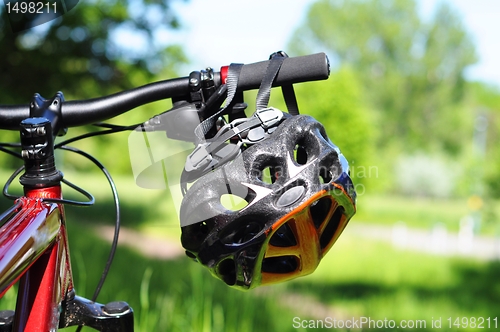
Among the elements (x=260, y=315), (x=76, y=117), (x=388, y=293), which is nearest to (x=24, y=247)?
(x=76, y=117)

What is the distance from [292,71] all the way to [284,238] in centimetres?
39

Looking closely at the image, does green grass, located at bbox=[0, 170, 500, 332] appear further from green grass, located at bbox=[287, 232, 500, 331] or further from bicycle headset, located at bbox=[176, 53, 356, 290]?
bicycle headset, located at bbox=[176, 53, 356, 290]

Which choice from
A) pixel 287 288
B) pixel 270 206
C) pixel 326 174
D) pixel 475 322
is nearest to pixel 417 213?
pixel 287 288

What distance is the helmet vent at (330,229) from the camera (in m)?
1.17

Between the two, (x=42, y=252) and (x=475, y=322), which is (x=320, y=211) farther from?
(x=475, y=322)

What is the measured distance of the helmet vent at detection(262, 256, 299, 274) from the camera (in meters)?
1.17

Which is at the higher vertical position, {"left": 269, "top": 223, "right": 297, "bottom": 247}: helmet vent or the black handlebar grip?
the black handlebar grip

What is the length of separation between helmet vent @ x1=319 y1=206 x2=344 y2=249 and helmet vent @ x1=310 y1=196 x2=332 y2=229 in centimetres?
4

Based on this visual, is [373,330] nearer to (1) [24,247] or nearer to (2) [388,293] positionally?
(2) [388,293]

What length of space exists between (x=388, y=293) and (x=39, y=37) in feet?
17.4

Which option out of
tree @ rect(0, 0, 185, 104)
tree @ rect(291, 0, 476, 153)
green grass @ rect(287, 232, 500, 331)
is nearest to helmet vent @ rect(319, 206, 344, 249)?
green grass @ rect(287, 232, 500, 331)

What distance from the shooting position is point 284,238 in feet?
3.73

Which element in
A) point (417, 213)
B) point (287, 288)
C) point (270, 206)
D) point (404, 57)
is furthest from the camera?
point (404, 57)

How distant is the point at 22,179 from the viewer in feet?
3.50
